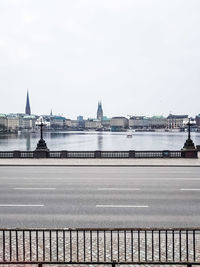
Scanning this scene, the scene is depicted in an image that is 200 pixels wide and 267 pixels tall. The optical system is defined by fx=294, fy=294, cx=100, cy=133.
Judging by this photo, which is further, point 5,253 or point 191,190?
point 191,190

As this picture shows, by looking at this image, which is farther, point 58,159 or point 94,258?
point 58,159

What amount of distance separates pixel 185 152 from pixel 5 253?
25831mm

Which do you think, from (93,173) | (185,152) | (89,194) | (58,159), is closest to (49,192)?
(89,194)

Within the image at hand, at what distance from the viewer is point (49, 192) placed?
15.4 m

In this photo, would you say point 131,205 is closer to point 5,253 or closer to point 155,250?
point 155,250

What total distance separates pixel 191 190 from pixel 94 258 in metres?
9.70

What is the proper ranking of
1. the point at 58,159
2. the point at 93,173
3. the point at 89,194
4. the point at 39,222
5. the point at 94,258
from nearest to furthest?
the point at 94,258
the point at 39,222
the point at 89,194
the point at 93,173
the point at 58,159

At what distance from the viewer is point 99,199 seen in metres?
13.8

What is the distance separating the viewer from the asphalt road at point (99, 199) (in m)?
10.7

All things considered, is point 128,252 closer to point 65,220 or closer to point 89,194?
point 65,220

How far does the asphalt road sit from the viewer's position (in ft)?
35.0

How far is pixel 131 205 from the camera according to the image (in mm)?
12734

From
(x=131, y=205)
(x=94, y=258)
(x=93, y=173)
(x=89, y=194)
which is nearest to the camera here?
(x=94, y=258)

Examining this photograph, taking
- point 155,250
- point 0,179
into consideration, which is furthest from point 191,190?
point 0,179
